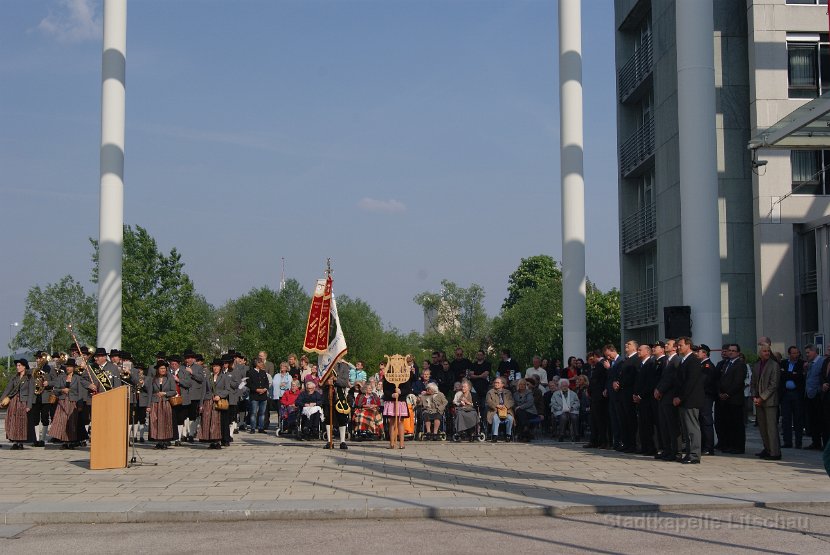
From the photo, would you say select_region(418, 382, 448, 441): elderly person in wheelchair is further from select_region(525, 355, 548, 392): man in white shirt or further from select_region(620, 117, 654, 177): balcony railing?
select_region(620, 117, 654, 177): balcony railing

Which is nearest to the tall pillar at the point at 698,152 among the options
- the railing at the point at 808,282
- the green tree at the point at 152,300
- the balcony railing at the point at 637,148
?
the railing at the point at 808,282

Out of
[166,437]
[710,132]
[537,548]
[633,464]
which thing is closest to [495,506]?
[537,548]

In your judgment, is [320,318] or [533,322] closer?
[320,318]

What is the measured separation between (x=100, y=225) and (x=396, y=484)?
17.1m

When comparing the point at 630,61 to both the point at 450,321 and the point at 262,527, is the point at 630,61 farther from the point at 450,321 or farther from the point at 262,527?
the point at 450,321

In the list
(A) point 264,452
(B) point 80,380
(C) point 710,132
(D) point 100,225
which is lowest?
(A) point 264,452

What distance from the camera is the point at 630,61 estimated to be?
39.9m

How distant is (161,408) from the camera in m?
20.9

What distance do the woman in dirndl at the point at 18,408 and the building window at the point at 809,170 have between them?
77.2 ft

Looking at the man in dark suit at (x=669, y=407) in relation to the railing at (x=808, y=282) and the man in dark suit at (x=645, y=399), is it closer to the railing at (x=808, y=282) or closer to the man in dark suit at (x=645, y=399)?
the man in dark suit at (x=645, y=399)

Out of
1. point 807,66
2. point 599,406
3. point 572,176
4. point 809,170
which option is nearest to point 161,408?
point 599,406

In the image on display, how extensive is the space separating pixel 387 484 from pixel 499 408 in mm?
8959

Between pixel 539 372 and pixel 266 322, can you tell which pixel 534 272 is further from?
pixel 539 372

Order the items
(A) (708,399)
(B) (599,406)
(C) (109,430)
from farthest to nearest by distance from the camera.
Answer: (B) (599,406)
(A) (708,399)
(C) (109,430)
